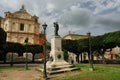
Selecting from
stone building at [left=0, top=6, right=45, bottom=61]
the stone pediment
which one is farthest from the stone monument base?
the stone pediment

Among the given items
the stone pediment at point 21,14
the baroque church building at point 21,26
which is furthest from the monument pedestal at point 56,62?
the stone pediment at point 21,14

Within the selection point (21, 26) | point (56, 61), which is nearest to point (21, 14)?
point (21, 26)

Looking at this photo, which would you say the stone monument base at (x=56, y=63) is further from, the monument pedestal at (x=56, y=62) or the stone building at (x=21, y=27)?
the stone building at (x=21, y=27)

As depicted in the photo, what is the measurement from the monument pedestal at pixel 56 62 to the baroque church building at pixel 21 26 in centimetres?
4103

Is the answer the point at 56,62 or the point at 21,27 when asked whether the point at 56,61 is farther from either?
the point at 21,27

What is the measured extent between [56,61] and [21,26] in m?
45.3

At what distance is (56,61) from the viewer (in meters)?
25.9

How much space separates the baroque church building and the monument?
132 feet

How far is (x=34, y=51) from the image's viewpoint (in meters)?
54.6

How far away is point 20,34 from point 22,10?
8.79 m

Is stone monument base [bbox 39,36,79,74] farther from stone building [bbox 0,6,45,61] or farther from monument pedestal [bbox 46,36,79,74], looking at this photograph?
stone building [bbox 0,6,45,61]

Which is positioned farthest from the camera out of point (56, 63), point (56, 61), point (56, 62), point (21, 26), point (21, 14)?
point (21, 26)

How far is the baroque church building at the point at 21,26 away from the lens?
65.8 m

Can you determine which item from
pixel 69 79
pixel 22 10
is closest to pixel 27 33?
pixel 22 10
